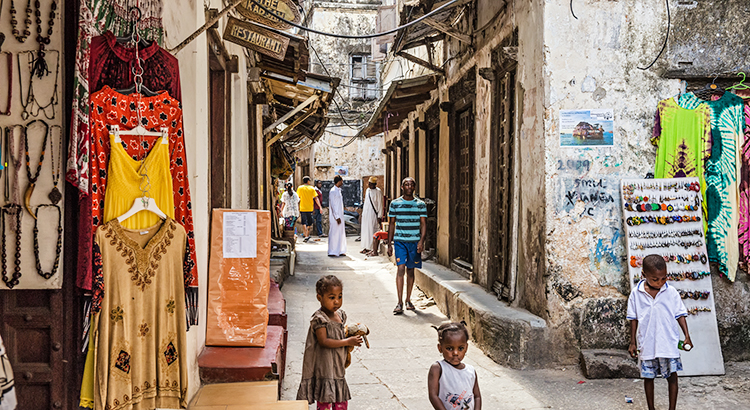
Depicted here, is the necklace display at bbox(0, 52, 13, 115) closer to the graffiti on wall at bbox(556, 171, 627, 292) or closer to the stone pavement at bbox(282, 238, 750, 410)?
the stone pavement at bbox(282, 238, 750, 410)

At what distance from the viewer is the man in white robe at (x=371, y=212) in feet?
49.1

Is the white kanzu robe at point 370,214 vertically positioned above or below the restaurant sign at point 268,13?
below

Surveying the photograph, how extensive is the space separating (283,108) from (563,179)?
30.9 ft

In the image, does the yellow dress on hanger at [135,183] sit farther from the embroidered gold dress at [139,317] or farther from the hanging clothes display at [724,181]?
the hanging clothes display at [724,181]

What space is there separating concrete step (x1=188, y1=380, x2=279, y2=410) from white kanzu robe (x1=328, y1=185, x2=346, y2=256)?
32.8 ft

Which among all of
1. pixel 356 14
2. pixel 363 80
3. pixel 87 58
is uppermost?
pixel 356 14

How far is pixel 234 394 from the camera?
12.4 feet

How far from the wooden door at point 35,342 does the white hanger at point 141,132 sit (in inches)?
27.8

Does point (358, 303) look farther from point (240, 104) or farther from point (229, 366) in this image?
point (229, 366)

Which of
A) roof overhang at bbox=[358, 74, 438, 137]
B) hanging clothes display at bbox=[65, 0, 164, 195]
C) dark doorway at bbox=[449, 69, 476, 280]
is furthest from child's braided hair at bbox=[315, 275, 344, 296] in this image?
roof overhang at bbox=[358, 74, 438, 137]

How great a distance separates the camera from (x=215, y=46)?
5.15m

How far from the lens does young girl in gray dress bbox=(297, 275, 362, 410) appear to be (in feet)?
10.8

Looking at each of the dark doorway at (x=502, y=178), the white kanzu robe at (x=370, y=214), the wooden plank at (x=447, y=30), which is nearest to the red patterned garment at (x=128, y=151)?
the dark doorway at (x=502, y=178)

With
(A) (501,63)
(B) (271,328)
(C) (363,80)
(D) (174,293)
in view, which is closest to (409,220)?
(A) (501,63)
